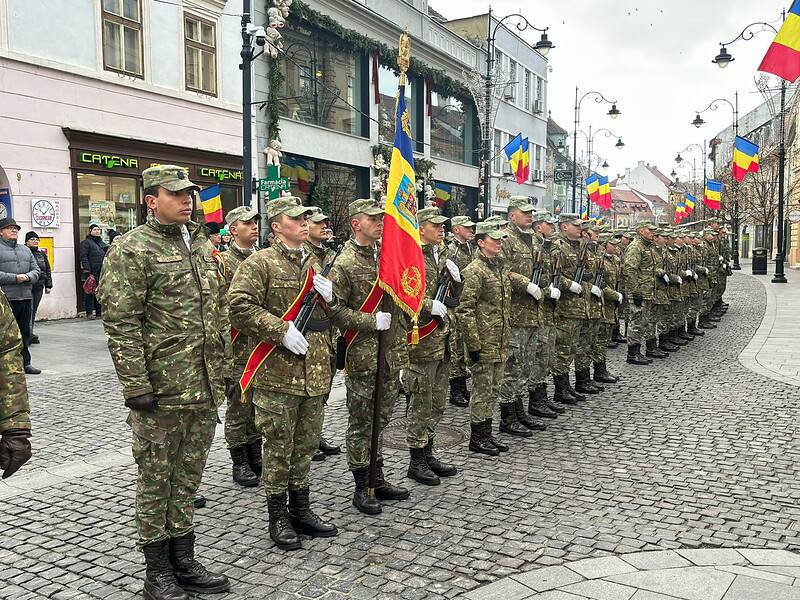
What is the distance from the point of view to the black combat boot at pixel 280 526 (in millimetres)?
4531

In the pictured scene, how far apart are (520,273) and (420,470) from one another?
267 cm

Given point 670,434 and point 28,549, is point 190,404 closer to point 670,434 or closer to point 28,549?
point 28,549

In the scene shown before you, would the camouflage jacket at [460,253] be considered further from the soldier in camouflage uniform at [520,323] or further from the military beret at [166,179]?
the military beret at [166,179]

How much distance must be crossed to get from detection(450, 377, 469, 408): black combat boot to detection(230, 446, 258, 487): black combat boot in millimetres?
3433

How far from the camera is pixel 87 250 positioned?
1475 cm

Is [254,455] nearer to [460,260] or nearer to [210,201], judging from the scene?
[460,260]

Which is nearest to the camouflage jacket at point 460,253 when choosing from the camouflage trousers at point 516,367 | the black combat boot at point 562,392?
the camouflage trousers at point 516,367

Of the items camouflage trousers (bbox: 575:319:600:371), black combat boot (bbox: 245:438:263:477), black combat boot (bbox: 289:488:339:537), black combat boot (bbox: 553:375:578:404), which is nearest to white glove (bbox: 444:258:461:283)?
black combat boot (bbox: 245:438:263:477)

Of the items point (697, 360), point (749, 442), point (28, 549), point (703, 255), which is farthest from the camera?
point (703, 255)

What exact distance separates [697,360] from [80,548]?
10004 mm

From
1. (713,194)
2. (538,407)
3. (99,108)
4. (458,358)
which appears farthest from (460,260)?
(713,194)

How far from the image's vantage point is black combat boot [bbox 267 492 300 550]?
4531mm

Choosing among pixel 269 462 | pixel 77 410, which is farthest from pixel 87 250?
pixel 269 462

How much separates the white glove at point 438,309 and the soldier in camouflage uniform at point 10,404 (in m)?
3.29
